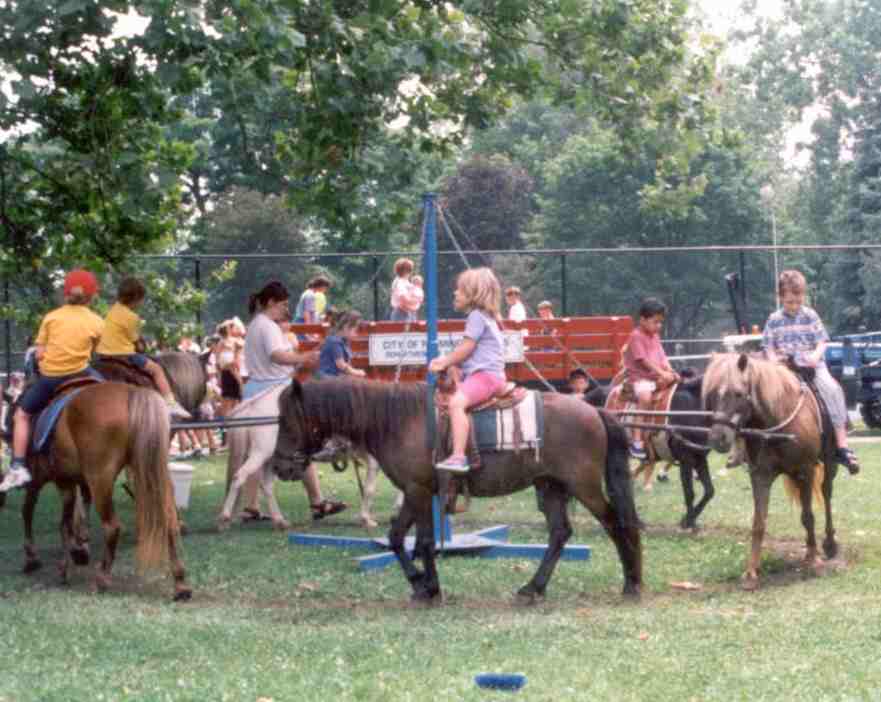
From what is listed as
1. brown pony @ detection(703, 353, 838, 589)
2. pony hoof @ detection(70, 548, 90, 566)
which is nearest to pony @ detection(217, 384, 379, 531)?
pony hoof @ detection(70, 548, 90, 566)

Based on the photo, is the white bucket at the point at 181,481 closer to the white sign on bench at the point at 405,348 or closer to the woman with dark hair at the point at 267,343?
the woman with dark hair at the point at 267,343

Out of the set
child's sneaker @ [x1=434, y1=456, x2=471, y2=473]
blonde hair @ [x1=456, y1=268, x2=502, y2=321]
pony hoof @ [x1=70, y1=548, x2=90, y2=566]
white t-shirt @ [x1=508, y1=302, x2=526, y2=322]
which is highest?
blonde hair @ [x1=456, y1=268, x2=502, y2=321]

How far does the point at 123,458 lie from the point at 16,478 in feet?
3.42

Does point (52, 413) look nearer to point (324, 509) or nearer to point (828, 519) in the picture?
point (324, 509)

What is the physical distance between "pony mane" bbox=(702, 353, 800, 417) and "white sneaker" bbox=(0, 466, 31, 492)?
5.30 meters

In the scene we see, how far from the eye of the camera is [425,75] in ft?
49.4

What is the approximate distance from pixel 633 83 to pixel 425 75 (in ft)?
8.27

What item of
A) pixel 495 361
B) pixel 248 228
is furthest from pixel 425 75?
pixel 248 228

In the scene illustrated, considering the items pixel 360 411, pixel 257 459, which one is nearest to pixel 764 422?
pixel 360 411

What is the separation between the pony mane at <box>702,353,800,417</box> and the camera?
11.5m

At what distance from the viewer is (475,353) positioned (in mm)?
10297

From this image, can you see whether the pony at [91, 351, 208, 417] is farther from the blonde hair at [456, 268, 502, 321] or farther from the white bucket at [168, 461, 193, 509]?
the blonde hair at [456, 268, 502, 321]

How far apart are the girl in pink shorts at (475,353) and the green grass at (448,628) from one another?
1255 millimetres

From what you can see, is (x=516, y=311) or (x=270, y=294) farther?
(x=516, y=311)
